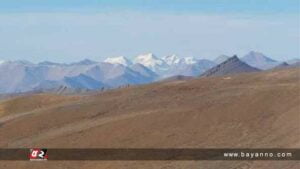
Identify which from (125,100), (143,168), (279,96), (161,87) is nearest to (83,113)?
(125,100)

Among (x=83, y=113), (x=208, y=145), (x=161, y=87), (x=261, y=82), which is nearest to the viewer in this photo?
(x=208, y=145)

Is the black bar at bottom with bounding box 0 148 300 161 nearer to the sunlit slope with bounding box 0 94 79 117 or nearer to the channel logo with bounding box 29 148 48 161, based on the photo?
the channel logo with bounding box 29 148 48 161

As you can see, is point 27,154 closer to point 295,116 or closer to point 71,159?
point 71,159

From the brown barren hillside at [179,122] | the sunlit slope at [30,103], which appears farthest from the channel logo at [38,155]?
the sunlit slope at [30,103]

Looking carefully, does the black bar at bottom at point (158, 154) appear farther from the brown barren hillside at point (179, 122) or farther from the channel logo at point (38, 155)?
the brown barren hillside at point (179, 122)

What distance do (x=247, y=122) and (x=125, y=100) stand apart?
24.5 m

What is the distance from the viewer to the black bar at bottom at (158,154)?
46628 millimetres

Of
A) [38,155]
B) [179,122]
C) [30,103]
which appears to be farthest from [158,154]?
[30,103]

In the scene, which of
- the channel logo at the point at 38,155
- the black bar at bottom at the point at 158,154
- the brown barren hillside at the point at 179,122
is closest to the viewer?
the black bar at bottom at the point at 158,154

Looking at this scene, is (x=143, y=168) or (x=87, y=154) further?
(x=87, y=154)

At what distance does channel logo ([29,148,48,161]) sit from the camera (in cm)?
5403

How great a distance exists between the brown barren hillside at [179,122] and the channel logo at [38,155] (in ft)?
4.04

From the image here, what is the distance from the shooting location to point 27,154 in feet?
184

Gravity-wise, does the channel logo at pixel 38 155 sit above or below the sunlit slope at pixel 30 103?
below
